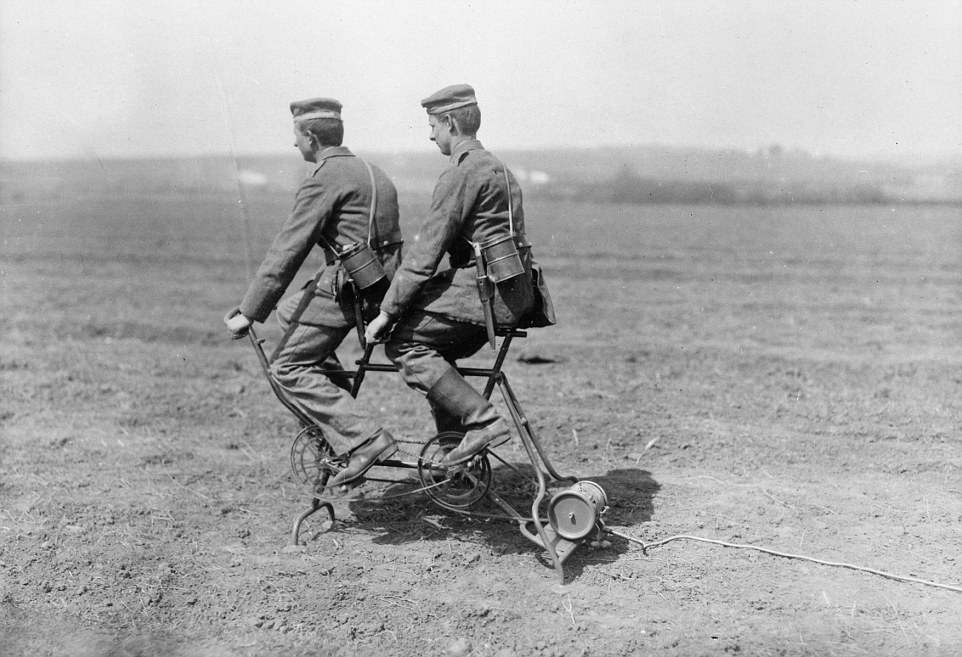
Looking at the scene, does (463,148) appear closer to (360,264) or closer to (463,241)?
(463,241)

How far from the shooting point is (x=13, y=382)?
29.4 ft

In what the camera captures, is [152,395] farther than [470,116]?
Yes

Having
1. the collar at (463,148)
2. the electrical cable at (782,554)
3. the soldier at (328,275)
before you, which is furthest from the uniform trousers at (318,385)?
the electrical cable at (782,554)

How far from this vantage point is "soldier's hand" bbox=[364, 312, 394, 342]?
186 inches

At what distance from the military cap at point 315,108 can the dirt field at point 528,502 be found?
2384 millimetres

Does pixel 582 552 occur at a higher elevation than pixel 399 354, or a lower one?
lower

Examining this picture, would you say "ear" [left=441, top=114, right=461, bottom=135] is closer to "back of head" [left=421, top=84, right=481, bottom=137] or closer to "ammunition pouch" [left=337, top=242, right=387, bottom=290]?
"back of head" [left=421, top=84, right=481, bottom=137]

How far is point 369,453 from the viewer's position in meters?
4.97

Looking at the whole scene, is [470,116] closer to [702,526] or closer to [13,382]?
[702,526]

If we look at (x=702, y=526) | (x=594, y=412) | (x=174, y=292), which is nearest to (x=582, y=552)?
(x=702, y=526)

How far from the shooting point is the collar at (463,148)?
15.2ft

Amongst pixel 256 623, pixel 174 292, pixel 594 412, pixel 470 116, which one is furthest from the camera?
pixel 174 292

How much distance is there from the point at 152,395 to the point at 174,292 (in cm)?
695

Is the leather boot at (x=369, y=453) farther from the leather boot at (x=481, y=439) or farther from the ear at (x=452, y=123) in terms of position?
the ear at (x=452, y=123)
